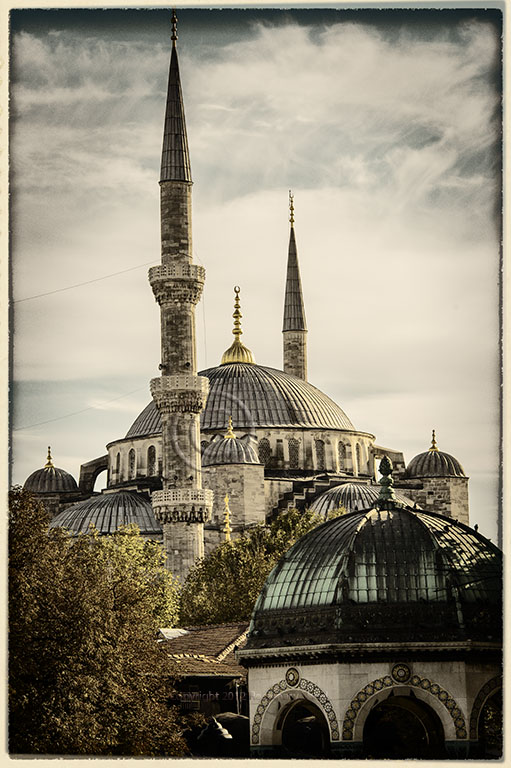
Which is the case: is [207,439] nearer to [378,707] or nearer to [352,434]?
[352,434]

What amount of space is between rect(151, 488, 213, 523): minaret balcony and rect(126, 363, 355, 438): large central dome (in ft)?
58.7

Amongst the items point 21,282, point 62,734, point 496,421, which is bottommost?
point 62,734

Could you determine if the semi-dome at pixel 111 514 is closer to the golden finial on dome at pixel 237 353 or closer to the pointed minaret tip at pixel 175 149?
the golden finial on dome at pixel 237 353

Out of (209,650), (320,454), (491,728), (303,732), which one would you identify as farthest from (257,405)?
(491,728)

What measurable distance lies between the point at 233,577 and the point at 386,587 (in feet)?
95.1

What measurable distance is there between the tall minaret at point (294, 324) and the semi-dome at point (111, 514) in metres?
10.4

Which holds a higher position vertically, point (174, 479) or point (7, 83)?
point (7, 83)

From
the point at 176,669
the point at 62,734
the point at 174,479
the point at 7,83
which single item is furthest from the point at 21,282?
the point at 174,479

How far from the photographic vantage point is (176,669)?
94.8ft

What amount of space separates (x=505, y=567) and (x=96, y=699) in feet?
21.2

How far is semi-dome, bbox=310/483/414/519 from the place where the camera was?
6612 centimetres

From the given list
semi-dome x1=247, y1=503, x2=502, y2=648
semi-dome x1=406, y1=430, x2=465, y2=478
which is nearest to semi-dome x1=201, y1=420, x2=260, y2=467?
semi-dome x1=406, y1=430, x2=465, y2=478

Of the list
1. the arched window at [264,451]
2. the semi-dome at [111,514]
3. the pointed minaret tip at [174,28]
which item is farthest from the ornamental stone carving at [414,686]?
the arched window at [264,451]

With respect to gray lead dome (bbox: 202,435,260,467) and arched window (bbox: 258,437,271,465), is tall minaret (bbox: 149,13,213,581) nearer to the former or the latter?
gray lead dome (bbox: 202,435,260,467)
